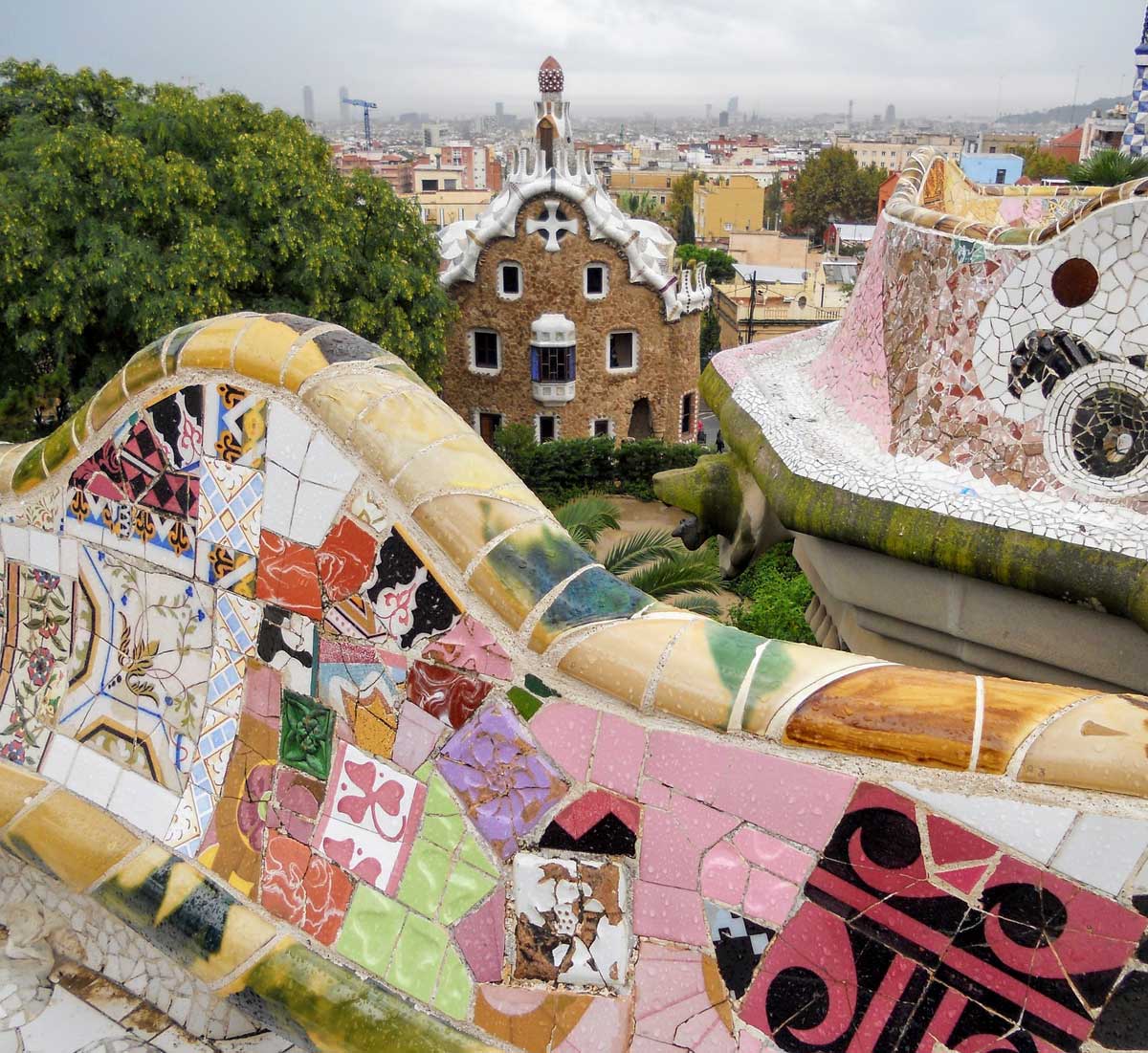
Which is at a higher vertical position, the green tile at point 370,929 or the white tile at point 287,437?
the white tile at point 287,437

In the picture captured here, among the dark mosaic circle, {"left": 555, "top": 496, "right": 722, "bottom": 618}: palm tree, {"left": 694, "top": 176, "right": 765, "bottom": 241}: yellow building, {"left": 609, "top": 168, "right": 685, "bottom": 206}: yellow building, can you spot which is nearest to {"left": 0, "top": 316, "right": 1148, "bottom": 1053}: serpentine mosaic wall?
the dark mosaic circle

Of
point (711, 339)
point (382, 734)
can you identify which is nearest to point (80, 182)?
point (382, 734)

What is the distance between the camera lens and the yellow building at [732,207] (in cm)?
5222

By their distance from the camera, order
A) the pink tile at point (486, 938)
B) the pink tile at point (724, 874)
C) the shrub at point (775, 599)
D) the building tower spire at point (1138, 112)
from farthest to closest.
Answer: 1. the building tower spire at point (1138, 112)
2. the shrub at point (775, 599)
3. the pink tile at point (486, 938)
4. the pink tile at point (724, 874)

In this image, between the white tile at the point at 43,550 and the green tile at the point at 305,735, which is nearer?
the green tile at the point at 305,735

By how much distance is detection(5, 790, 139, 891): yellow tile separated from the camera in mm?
3600

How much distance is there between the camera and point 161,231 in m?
12.6

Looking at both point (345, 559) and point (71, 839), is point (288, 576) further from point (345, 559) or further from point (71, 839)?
point (71, 839)

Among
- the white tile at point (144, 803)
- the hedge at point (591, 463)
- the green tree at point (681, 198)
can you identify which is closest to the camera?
the white tile at point (144, 803)

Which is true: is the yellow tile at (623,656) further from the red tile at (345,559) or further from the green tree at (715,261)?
the green tree at (715,261)

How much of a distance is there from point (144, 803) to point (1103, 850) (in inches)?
117

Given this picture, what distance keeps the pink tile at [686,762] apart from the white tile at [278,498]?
4.40ft

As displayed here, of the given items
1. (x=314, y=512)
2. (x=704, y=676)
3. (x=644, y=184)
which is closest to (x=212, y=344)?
(x=314, y=512)

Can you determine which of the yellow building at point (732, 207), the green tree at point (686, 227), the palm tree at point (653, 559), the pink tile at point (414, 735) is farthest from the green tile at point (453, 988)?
the green tree at point (686, 227)
